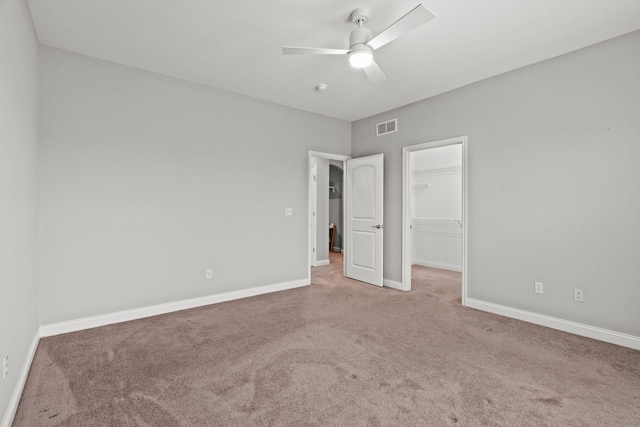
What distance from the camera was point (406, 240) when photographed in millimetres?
4695

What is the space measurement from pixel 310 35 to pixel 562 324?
12.2ft

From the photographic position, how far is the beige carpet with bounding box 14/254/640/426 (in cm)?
185

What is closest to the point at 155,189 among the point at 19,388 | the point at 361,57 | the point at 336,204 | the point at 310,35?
the point at 19,388

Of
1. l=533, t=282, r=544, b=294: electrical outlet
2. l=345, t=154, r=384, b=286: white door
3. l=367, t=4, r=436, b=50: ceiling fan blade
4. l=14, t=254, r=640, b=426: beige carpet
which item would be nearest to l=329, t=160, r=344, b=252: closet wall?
l=345, t=154, r=384, b=286: white door

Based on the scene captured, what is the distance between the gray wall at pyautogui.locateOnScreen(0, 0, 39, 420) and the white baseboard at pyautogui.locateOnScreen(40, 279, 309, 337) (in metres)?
0.27

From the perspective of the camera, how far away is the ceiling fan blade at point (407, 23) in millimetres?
1981

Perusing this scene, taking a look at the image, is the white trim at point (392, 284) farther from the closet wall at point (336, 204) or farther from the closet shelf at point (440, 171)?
the closet wall at point (336, 204)

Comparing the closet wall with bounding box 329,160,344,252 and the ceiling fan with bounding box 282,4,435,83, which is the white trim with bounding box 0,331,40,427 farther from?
the closet wall with bounding box 329,160,344,252

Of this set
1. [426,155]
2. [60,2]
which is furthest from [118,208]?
[426,155]

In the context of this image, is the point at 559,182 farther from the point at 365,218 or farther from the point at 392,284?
the point at 365,218

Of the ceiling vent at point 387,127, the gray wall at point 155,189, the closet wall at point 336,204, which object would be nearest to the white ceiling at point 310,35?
the gray wall at point 155,189

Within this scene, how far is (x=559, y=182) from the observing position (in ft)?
10.5

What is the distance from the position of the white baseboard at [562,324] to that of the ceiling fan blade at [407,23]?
3.14 meters

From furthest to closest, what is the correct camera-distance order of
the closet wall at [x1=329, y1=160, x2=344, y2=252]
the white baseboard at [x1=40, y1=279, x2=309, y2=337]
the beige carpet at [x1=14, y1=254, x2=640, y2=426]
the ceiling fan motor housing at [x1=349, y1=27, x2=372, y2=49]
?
the closet wall at [x1=329, y1=160, x2=344, y2=252] < the white baseboard at [x1=40, y1=279, x2=309, y2=337] < the ceiling fan motor housing at [x1=349, y1=27, x2=372, y2=49] < the beige carpet at [x1=14, y1=254, x2=640, y2=426]
